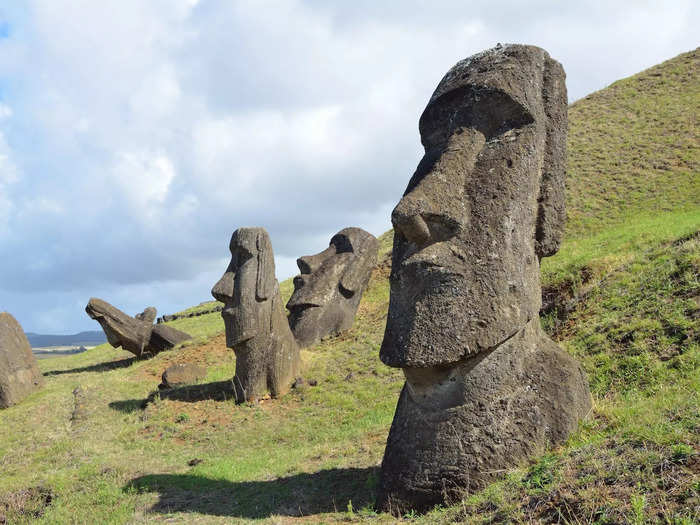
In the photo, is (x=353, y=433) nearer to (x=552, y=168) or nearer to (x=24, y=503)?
(x=24, y=503)

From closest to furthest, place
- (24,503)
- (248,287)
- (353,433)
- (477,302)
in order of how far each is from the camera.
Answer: (477,302) < (24,503) < (353,433) < (248,287)

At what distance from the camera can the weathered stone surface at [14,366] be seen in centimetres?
1345

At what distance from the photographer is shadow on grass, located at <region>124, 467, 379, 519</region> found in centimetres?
545

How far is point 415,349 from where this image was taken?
15.4 ft

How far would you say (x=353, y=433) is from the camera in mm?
8422

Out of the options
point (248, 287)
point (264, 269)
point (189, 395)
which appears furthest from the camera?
point (189, 395)

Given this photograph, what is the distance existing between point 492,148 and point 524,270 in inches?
45.1

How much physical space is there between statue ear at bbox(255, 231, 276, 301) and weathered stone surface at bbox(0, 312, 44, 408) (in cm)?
683

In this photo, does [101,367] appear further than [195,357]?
Yes

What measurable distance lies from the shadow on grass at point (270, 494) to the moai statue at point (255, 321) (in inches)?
180

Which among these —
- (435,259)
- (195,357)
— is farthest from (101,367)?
(435,259)

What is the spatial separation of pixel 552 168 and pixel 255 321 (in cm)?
745

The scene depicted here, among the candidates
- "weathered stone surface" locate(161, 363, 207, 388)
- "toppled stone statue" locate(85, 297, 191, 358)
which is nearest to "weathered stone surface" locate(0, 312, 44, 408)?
"toppled stone statue" locate(85, 297, 191, 358)

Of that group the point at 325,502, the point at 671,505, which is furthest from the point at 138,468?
the point at 671,505
